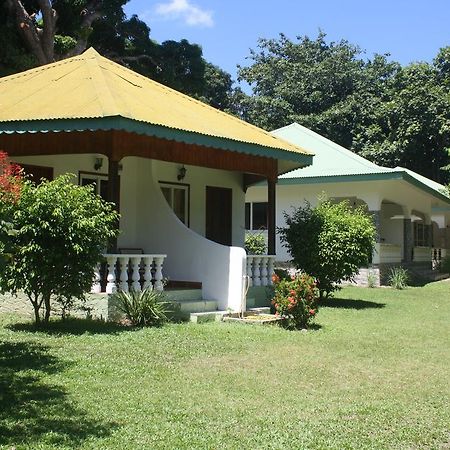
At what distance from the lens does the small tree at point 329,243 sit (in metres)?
14.7

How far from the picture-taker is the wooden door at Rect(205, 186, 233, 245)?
1625 centimetres

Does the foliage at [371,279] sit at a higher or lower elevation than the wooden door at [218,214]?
lower

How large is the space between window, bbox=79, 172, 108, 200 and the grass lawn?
149 inches

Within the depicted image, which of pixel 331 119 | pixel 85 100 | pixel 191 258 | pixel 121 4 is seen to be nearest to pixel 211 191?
pixel 191 258

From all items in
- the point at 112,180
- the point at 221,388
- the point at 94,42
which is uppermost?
the point at 94,42

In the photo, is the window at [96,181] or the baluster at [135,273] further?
the window at [96,181]

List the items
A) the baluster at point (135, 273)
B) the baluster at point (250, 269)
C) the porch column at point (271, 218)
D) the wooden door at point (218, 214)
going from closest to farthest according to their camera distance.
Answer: the baluster at point (135, 273) < the baluster at point (250, 269) < the porch column at point (271, 218) < the wooden door at point (218, 214)

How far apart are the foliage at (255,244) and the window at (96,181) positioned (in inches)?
357

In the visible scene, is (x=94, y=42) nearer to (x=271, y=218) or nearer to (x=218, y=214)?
(x=218, y=214)

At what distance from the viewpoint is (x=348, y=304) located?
15.6 meters

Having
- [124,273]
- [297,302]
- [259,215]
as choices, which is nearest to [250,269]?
[297,302]

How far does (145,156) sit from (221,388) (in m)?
5.42

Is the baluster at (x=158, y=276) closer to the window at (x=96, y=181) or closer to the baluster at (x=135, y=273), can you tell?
the baluster at (x=135, y=273)

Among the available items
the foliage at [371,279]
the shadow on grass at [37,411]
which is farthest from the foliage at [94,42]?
the shadow on grass at [37,411]
